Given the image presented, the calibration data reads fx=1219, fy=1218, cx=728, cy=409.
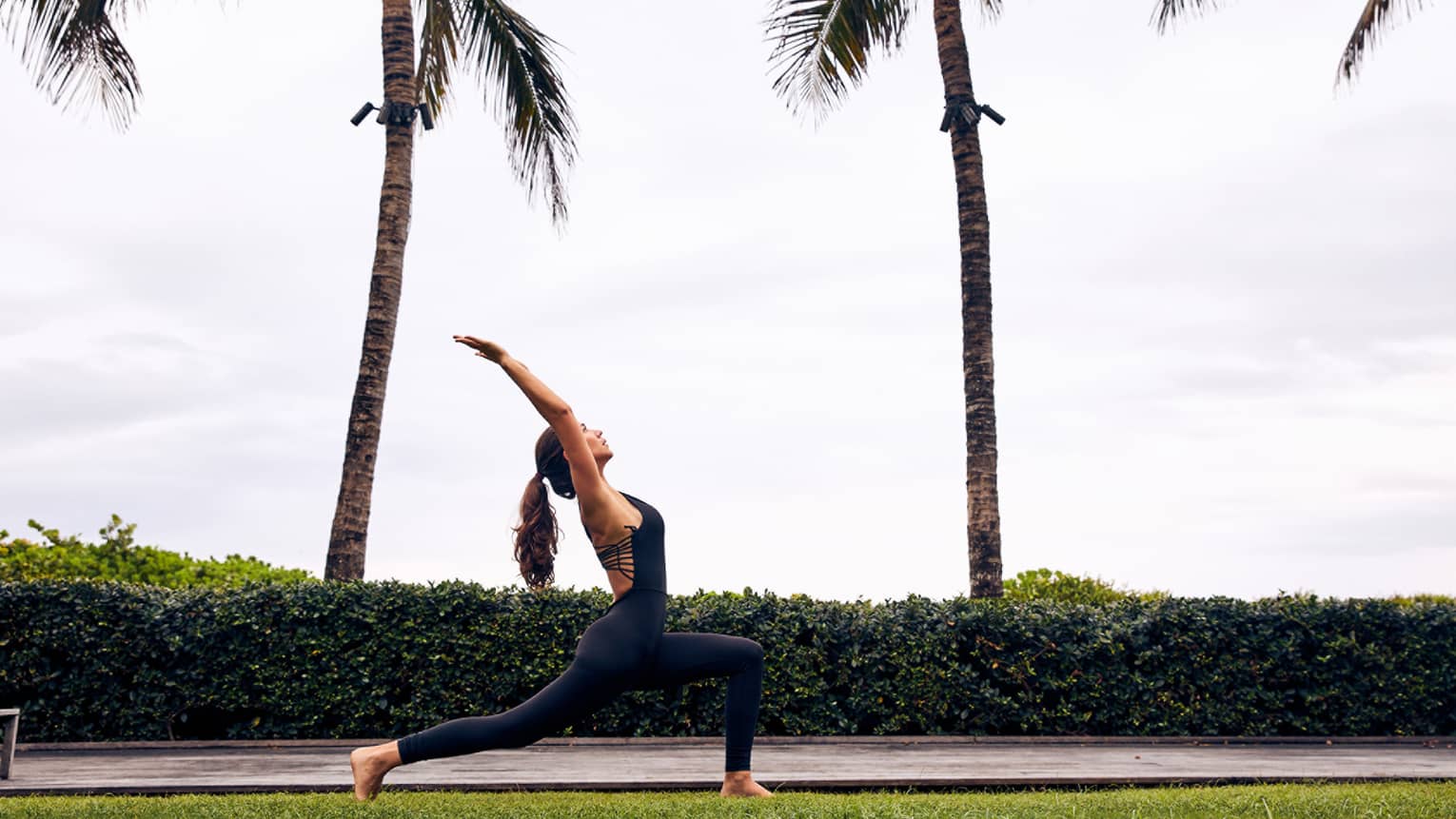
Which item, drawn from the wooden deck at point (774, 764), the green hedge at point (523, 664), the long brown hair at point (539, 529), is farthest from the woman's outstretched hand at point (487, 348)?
the green hedge at point (523, 664)

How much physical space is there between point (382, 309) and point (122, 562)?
5849mm

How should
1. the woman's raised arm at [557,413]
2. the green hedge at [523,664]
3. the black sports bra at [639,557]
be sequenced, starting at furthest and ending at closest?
the green hedge at [523,664]
the black sports bra at [639,557]
the woman's raised arm at [557,413]

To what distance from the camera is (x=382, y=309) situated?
15047 millimetres

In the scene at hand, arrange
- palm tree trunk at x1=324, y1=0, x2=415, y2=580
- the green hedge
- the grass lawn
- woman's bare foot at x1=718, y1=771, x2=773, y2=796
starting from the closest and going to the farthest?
the grass lawn → woman's bare foot at x1=718, y1=771, x2=773, y2=796 → the green hedge → palm tree trunk at x1=324, y1=0, x2=415, y2=580

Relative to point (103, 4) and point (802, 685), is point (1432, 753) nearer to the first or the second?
point (802, 685)

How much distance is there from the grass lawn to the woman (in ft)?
1.68

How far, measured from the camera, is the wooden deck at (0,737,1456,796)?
29.3ft

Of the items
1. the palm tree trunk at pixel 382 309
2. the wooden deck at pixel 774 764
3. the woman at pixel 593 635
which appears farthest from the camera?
the palm tree trunk at pixel 382 309

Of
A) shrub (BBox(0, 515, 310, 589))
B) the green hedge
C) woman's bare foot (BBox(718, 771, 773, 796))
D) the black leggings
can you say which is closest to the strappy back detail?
the black leggings

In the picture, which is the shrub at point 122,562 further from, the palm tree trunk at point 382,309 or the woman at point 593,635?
the woman at point 593,635

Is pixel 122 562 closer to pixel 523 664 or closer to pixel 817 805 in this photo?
pixel 523 664

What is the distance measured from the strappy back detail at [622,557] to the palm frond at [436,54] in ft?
45.3

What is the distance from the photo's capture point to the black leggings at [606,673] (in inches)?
243

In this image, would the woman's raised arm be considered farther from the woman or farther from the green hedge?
the green hedge
